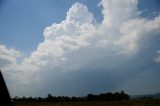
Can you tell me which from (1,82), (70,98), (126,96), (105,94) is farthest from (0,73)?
(126,96)

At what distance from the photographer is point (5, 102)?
11.3ft

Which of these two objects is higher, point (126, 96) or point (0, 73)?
point (126, 96)

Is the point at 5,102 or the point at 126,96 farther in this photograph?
the point at 126,96

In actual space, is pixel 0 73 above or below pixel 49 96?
below

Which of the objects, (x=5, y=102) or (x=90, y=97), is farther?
(x=90, y=97)

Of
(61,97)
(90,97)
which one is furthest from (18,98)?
(90,97)

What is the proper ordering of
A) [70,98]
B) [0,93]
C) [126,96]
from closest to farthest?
[0,93]
[70,98]
[126,96]

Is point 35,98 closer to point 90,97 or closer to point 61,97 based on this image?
point 61,97

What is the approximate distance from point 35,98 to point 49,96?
831cm

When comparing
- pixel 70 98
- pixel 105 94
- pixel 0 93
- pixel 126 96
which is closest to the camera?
pixel 0 93

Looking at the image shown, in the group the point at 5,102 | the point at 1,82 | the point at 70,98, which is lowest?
the point at 5,102

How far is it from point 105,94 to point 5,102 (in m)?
141

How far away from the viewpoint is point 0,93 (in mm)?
3395

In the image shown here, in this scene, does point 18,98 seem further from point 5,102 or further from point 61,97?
point 5,102
